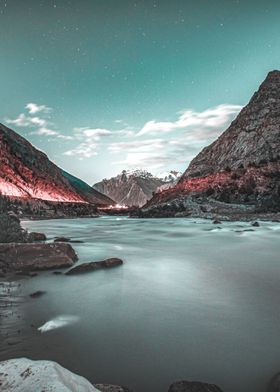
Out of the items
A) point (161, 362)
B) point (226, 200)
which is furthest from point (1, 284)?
point (226, 200)

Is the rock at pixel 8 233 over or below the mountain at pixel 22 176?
below

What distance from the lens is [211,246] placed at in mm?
22359

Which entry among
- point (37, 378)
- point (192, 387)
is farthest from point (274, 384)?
point (37, 378)

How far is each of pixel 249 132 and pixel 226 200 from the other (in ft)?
135

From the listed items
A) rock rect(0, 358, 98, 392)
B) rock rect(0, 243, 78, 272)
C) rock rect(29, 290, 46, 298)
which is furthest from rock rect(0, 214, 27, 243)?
rock rect(0, 358, 98, 392)

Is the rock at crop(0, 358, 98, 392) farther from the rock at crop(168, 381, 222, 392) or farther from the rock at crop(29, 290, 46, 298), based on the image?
the rock at crop(29, 290, 46, 298)

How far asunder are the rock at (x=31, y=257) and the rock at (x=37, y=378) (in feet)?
29.7

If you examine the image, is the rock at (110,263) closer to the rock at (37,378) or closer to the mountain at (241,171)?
the rock at (37,378)

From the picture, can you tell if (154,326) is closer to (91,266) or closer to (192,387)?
(192,387)

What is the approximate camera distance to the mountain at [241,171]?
60.8 m

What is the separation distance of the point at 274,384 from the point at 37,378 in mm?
3601

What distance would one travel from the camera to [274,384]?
452cm

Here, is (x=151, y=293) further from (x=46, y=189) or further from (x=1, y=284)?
(x=46, y=189)

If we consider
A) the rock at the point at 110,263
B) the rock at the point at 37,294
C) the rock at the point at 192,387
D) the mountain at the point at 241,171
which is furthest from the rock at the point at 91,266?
the mountain at the point at 241,171
